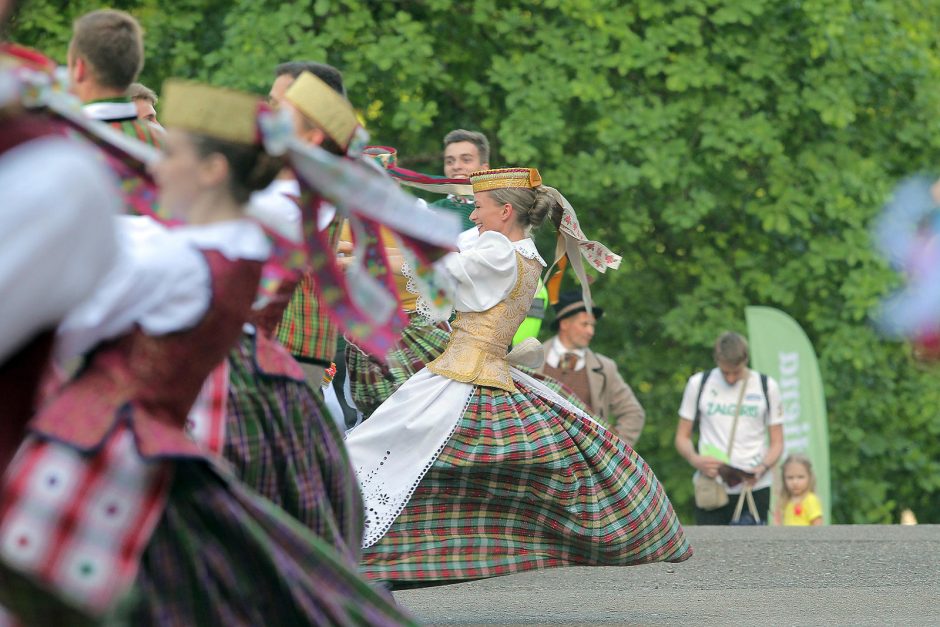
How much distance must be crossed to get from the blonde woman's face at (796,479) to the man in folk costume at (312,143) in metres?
6.92

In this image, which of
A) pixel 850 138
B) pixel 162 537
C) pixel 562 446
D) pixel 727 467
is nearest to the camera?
pixel 162 537

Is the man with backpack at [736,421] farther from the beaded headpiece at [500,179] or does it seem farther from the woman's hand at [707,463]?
the beaded headpiece at [500,179]

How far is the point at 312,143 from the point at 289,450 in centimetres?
71

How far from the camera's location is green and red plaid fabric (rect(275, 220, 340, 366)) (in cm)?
487

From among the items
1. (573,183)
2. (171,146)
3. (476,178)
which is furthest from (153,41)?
(171,146)

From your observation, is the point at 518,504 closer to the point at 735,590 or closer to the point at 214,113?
the point at 735,590

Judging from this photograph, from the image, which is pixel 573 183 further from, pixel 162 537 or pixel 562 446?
pixel 162 537

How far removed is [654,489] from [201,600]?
3.93 m

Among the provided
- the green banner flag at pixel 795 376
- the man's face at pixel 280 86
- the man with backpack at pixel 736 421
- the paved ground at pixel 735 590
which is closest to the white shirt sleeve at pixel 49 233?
the man's face at pixel 280 86

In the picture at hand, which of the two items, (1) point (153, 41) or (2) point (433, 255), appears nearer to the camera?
(2) point (433, 255)

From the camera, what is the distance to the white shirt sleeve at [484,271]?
20.8 feet

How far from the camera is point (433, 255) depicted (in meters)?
3.25

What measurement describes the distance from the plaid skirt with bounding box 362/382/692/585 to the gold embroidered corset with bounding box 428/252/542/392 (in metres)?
0.07

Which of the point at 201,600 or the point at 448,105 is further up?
the point at 448,105
